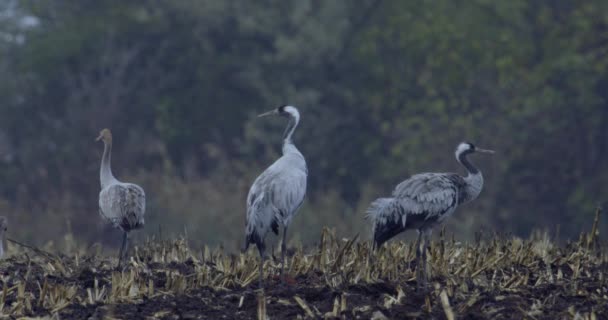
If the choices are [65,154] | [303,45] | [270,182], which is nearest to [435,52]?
[303,45]

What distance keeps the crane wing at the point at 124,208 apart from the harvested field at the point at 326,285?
1.36ft

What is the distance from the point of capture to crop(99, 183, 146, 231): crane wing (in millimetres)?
12000

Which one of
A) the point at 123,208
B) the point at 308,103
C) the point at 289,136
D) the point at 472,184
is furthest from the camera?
the point at 308,103

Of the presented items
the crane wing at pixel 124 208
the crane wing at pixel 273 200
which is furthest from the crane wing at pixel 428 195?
the crane wing at pixel 124 208

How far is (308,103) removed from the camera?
3303 cm

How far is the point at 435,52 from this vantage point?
33062 mm

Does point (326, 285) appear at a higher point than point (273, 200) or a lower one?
lower

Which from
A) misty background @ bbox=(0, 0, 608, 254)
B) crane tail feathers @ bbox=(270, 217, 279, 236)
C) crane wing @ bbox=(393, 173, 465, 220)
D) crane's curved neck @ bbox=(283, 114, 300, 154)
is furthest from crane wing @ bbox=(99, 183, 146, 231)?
misty background @ bbox=(0, 0, 608, 254)

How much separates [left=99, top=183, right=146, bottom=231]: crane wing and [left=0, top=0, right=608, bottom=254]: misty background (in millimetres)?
12373

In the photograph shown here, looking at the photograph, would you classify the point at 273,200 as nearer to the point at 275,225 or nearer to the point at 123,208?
the point at 275,225

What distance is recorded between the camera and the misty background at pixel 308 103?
28750 mm

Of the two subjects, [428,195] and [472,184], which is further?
[472,184]

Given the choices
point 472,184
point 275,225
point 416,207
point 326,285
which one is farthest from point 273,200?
point 326,285

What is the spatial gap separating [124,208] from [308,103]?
21.2 metres
